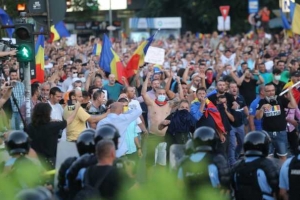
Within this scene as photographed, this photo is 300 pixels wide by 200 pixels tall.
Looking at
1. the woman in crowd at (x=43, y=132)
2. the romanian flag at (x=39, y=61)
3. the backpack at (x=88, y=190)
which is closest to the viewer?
the backpack at (x=88, y=190)

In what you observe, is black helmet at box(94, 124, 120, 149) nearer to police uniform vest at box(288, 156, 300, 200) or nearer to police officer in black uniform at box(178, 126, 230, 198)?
police officer in black uniform at box(178, 126, 230, 198)

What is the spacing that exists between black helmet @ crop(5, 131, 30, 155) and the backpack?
805 mm

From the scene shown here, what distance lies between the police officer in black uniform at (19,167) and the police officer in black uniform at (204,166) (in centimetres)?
132

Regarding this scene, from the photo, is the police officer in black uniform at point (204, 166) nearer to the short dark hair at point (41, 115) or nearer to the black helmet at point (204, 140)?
the black helmet at point (204, 140)

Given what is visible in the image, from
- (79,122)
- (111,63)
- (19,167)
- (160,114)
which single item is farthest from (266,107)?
(19,167)

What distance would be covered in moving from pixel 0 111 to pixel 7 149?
169 inches

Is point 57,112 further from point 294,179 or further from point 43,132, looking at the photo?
point 294,179

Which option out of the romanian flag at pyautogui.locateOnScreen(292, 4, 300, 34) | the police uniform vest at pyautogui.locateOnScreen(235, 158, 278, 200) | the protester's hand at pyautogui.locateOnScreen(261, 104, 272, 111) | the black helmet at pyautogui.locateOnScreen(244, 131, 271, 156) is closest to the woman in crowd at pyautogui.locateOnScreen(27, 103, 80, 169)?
the police uniform vest at pyautogui.locateOnScreen(235, 158, 278, 200)

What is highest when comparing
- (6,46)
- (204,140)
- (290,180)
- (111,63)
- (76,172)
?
(6,46)

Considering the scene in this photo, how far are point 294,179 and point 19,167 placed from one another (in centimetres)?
244

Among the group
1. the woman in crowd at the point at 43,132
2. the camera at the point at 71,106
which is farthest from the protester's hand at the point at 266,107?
the woman in crowd at the point at 43,132

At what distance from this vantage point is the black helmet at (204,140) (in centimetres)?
915

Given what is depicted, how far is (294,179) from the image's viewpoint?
9094 millimetres

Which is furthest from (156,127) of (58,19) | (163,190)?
(163,190)
